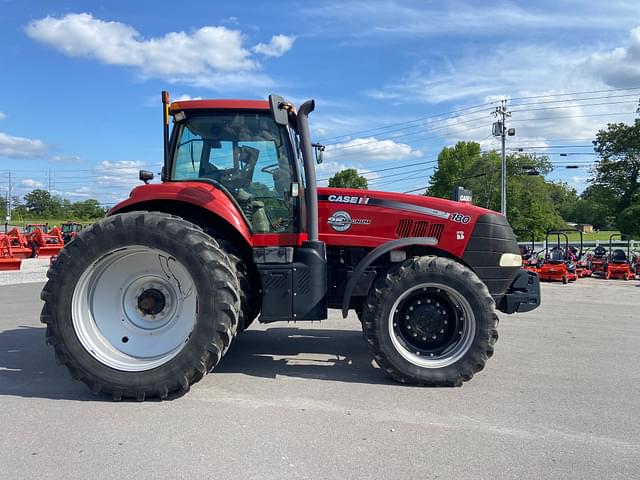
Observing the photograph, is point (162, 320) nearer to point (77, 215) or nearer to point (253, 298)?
point (253, 298)

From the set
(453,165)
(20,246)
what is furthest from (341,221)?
(453,165)

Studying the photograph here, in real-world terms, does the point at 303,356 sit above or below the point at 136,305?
below

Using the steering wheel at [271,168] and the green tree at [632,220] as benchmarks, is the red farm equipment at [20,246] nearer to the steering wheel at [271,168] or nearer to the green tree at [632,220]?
the steering wheel at [271,168]

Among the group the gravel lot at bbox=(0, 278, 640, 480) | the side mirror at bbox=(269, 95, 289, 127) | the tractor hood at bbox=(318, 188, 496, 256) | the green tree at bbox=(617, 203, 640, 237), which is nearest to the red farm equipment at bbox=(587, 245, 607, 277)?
the gravel lot at bbox=(0, 278, 640, 480)

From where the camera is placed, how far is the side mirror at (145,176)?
17.0 ft

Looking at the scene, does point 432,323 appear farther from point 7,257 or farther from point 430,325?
point 7,257

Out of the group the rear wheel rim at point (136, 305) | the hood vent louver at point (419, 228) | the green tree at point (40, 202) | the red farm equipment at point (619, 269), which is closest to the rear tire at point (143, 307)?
the rear wheel rim at point (136, 305)

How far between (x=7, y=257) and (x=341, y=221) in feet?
60.7

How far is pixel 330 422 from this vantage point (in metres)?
3.57

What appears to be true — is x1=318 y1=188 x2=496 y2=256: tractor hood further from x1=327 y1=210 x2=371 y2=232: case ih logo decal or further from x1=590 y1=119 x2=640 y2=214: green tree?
x1=590 y1=119 x2=640 y2=214: green tree

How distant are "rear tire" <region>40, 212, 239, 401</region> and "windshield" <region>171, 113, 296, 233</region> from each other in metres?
0.68

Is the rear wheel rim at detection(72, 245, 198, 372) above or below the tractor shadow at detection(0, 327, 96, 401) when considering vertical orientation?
above

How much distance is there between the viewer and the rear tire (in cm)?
396

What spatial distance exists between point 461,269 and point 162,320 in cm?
271
